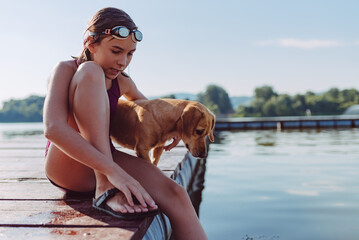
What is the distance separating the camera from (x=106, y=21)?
1.80 metres

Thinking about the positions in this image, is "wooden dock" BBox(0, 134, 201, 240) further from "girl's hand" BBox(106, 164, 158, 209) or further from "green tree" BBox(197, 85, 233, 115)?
"green tree" BBox(197, 85, 233, 115)

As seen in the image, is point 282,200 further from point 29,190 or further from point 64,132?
point 64,132

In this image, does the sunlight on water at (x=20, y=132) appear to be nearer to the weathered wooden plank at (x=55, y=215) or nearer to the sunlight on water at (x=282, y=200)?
the sunlight on water at (x=282, y=200)

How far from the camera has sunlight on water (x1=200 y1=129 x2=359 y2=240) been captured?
3.04 metres

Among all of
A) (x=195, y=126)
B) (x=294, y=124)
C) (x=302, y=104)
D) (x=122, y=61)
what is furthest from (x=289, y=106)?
(x=122, y=61)

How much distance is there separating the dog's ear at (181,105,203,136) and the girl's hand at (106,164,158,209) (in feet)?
2.95

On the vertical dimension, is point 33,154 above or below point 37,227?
below

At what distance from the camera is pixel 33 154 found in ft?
14.2

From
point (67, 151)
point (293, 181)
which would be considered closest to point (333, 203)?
point (293, 181)

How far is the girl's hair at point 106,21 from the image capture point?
180 centimetres

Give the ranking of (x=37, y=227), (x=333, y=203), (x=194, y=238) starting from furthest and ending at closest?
(x=333, y=203) → (x=194, y=238) → (x=37, y=227)

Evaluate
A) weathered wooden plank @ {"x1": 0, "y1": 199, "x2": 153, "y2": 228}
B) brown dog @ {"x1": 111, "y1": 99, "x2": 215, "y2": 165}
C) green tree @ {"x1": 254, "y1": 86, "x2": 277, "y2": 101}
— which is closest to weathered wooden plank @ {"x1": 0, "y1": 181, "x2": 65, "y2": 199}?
weathered wooden plank @ {"x1": 0, "y1": 199, "x2": 153, "y2": 228}

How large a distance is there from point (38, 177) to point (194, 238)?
1.59 m

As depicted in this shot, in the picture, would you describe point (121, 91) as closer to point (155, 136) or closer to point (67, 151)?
point (155, 136)
